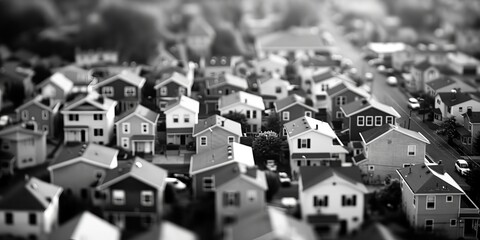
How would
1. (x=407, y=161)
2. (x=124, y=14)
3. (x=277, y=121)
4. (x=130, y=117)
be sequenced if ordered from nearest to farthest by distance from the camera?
(x=407, y=161) → (x=130, y=117) → (x=277, y=121) → (x=124, y=14)

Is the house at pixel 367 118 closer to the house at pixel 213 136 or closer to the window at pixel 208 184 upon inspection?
the house at pixel 213 136

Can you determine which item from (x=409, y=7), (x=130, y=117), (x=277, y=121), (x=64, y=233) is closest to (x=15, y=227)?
(x=64, y=233)

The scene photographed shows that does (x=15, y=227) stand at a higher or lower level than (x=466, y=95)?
lower

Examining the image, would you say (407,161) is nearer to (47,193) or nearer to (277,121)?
(277,121)

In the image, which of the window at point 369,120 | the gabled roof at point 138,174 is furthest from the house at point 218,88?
the gabled roof at point 138,174

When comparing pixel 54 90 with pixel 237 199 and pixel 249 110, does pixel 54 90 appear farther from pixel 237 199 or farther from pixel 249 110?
pixel 237 199

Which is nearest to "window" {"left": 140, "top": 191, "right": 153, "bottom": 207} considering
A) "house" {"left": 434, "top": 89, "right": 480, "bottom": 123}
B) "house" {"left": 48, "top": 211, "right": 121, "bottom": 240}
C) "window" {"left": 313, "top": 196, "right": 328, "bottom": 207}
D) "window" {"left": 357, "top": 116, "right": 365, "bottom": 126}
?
"house" {"left": 48, "top": 211, "right": 121, "bottom": 240}
